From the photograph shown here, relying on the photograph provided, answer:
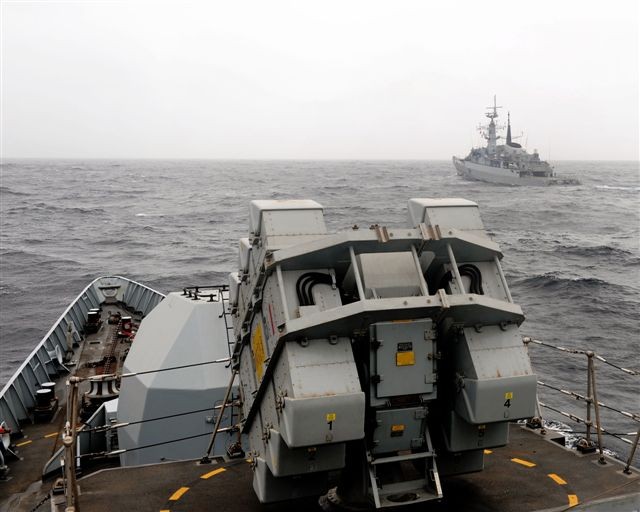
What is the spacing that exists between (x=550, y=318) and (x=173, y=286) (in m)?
19.7

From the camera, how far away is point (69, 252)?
48.6m

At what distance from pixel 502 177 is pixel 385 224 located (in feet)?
190

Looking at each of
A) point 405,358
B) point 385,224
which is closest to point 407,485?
point 405,358

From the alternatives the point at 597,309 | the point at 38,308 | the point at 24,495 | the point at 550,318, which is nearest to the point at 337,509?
the point at 24,495

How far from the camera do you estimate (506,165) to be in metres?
106

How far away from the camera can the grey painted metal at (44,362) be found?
1344cm

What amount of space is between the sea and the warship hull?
4.10 meters

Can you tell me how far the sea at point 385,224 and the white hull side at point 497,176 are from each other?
4.10 metres

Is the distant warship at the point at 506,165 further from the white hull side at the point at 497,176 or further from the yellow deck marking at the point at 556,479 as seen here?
the yellow deck marking at the point at 556,479

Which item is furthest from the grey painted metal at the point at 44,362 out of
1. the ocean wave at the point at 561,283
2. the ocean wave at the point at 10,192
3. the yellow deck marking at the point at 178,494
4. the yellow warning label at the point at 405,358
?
the ocean wave at the point at 10,192

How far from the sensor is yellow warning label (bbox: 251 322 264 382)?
6676 millimetres

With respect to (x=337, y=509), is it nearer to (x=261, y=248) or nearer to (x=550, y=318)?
(x=261, y=248)

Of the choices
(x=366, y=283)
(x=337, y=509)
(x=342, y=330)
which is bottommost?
(x=337, y=509)

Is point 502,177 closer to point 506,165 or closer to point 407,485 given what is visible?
point 506,165
